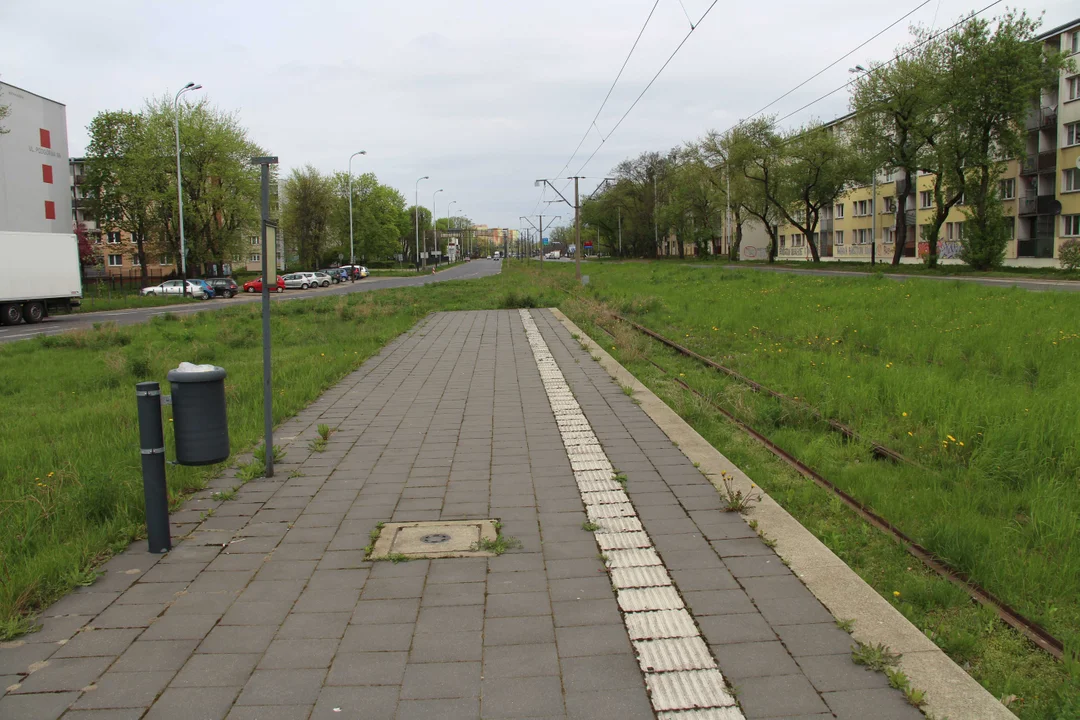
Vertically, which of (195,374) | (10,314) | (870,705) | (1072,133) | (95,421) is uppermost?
(1072,133)

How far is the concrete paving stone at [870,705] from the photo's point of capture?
280 cm

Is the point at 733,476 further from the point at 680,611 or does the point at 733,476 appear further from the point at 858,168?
the point at 858,168

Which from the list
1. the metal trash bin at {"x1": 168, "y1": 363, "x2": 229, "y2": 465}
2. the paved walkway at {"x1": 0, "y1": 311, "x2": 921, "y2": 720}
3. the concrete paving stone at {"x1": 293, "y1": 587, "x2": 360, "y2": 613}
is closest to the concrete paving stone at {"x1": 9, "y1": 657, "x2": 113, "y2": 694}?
the paved walkway at {"x1": 0, "y1": 311, "x2": 921, "y2": 720}

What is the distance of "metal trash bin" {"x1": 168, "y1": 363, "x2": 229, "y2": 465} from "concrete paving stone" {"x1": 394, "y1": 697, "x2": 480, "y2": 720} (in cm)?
257

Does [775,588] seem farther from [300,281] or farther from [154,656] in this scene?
[300,281]

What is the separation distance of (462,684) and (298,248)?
314 feet

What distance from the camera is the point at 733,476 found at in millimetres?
5777

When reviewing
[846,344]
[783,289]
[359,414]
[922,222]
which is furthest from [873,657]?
[922,222]

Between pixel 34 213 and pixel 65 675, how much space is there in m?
56.3

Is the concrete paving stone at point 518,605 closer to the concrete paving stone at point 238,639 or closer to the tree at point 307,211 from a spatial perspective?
the concrete paving stone at point 238,639

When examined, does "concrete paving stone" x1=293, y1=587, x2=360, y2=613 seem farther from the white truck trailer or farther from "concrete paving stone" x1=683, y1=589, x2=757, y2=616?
the white truck trailer

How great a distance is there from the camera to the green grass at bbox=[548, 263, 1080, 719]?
140 inches

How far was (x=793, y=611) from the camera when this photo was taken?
3607mm

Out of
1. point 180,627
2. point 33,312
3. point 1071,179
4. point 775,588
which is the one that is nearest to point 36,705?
point 180,627
